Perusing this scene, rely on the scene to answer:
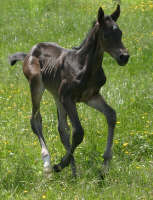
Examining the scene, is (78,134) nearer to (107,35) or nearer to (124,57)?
(124,57)

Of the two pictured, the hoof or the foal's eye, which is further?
the hoof

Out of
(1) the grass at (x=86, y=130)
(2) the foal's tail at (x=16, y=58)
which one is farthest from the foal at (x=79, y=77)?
(2) the foal's tail at (x=16, y=58)

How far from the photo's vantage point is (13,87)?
368 inches

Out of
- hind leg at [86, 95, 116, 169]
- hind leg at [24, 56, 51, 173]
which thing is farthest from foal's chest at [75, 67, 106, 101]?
hind leg at [24, 56, 51, 173]

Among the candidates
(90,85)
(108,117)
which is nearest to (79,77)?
(90,85)

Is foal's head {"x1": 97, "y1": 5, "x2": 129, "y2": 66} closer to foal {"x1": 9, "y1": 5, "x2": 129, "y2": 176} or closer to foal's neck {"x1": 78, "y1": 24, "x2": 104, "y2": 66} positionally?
foal {"x1": 9, "y1": 5, "x2": 129, "y2": 176}

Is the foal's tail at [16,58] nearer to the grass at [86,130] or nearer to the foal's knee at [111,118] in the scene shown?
the grass at [86,130]

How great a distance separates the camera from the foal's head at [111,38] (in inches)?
206

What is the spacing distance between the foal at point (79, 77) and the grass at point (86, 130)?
287mm

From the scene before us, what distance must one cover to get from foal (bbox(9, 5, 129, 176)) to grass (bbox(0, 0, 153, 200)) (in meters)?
0.29

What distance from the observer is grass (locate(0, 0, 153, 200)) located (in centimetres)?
513

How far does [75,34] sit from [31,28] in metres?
1.53

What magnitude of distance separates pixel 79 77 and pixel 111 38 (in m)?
0.64

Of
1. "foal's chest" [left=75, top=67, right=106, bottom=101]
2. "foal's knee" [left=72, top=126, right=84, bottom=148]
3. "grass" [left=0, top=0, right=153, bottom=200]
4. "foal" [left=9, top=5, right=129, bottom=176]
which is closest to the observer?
"grass" [left=0, top=0, right=153, bottom=200]
